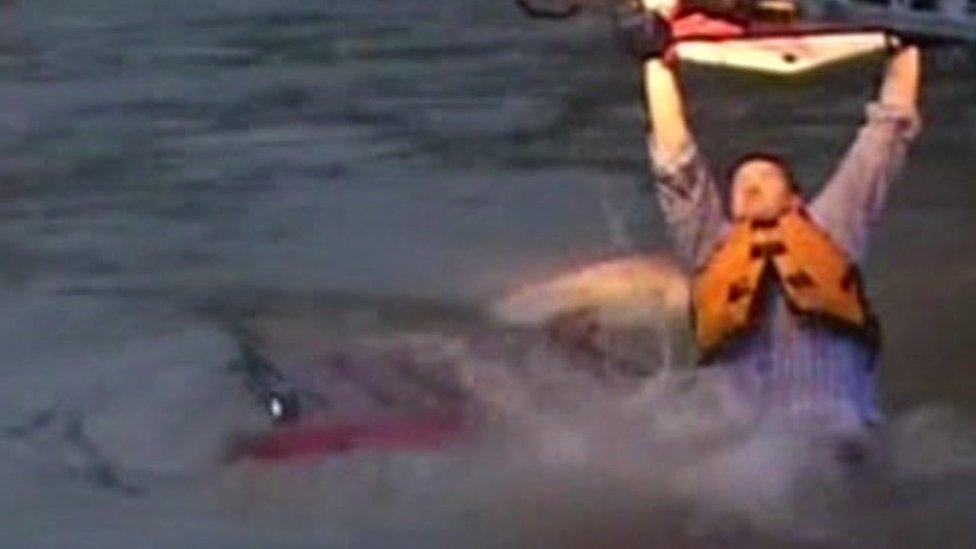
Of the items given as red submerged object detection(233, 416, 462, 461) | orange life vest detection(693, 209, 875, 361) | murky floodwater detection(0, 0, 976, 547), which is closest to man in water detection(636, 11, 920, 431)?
orange life vest detection(693, 209, 875, 361)

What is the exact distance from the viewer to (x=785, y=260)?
11812 millimetres

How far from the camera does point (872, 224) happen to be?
1226 centimetres

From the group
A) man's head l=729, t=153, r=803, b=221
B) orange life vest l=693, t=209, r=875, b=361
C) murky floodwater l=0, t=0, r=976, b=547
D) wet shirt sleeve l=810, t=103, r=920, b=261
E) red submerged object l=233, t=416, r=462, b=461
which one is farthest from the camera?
red submerged object l=233, t=416, r=462, b=461

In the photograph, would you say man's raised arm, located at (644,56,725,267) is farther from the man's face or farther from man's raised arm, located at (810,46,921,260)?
man's raised arm, located at (810,46,921,260)

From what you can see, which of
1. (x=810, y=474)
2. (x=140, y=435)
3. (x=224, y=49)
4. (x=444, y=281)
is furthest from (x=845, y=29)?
(x=224, y=49)

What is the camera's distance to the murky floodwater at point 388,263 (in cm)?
1274

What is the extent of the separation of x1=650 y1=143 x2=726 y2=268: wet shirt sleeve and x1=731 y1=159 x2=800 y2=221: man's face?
13cm

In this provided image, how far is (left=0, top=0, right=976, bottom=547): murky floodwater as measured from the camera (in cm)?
1274

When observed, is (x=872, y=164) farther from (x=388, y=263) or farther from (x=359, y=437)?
(x=388, y=263)

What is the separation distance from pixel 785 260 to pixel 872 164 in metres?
0.52

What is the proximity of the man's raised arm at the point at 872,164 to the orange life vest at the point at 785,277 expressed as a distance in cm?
10

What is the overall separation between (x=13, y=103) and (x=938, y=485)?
18262 millimetres

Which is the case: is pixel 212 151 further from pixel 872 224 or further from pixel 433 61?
pixel 872 224

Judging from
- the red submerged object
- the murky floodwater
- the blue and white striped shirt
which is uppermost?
the blue and white striped shirt
